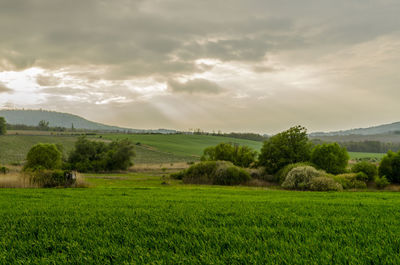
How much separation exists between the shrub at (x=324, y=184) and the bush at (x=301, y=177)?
53 cm

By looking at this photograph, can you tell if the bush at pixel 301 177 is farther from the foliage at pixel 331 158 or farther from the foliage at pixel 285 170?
the foliage at pixel 331 158

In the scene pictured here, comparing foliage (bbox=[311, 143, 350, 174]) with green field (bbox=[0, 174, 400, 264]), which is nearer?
green field (bbox=[0, 174, 400, 264])

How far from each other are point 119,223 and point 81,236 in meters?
1.04

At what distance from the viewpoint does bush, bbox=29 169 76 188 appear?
18.3 meters

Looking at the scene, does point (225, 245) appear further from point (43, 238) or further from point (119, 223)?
point (43, 238)

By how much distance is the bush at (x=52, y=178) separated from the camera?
18.3 metres

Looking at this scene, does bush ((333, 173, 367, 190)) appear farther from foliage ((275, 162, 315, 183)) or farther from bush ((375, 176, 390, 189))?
foliage ((275, 162, 315, 183))

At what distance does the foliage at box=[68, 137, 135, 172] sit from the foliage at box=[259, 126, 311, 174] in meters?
27.2

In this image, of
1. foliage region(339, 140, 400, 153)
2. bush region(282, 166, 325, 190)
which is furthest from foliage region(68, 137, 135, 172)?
foliage region(339, 140, 400, 153)

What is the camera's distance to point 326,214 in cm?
706

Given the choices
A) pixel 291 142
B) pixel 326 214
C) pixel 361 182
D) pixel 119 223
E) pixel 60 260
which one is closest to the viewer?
pixel 60 260

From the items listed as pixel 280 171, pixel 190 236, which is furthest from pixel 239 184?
pixel 190 236

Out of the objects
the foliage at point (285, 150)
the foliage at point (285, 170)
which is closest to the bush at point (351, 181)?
the foliage at point (285, 170)

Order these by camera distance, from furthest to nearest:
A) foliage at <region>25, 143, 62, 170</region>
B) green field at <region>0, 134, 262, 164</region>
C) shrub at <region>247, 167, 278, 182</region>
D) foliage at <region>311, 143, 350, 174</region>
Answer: green field at <region>0, 134, 262, 164</region>, foliage at <region>25, 143, 62, 170</region>, shrub at <region>247, 167, 278, 182</region>, foliage at <region>311, 143, 350, 174</region>
